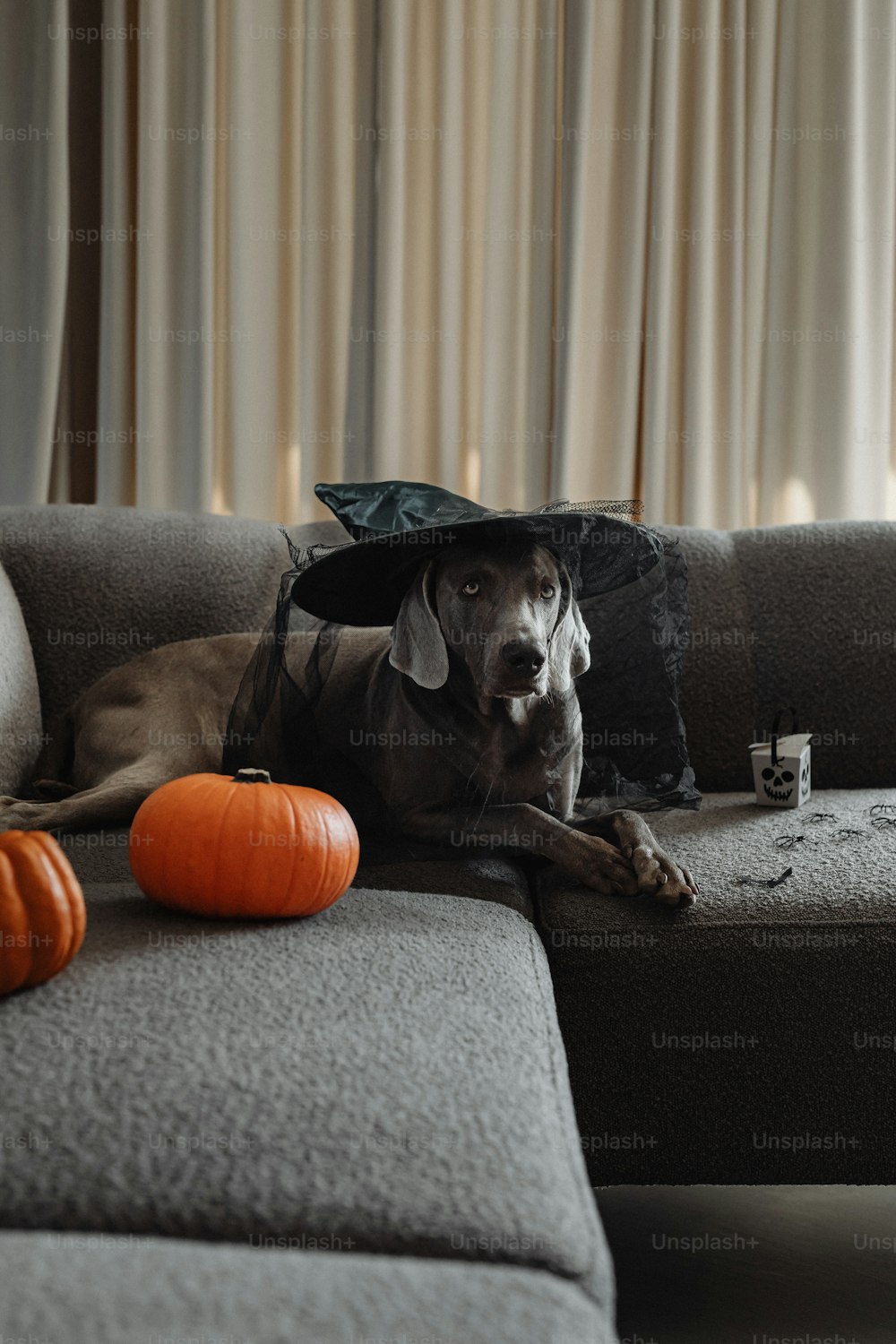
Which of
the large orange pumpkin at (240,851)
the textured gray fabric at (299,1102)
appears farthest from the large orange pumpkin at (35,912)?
the large orange pumpkin at (240,851)

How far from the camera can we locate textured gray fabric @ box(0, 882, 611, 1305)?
2.25 feet

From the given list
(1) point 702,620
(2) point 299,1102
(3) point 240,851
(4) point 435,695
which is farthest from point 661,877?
(1) point 702,620

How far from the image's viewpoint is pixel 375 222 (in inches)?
124

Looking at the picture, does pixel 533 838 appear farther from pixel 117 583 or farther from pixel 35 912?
Result: pixel 117 583

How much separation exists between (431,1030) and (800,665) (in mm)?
1503

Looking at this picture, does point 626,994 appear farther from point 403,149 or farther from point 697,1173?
point 403,149

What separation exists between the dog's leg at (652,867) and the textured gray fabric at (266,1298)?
78cm

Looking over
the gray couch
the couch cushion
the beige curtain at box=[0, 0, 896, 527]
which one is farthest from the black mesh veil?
the beige curtain at box=[0, 0, 896, 527]

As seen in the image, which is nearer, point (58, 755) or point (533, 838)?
point (533, 838)

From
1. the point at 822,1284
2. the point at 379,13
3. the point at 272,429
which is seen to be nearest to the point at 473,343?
the point at 272,429

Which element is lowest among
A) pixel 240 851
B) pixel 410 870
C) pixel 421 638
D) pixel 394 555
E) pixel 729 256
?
pixel 410 870

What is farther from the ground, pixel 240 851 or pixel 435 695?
pixel 435 695

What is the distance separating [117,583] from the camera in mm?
2143

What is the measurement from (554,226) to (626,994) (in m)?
2.50
